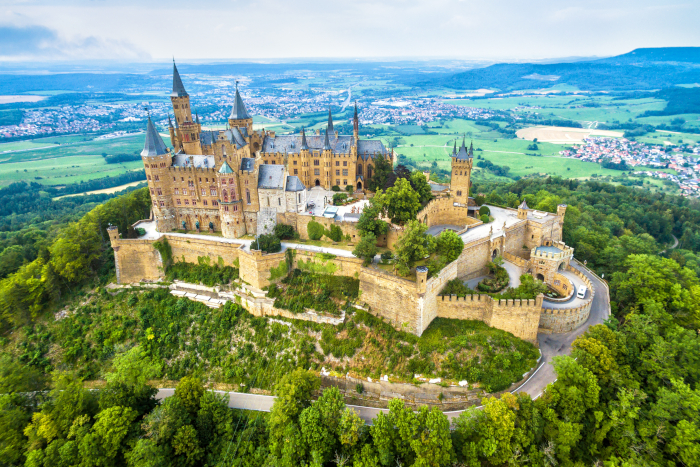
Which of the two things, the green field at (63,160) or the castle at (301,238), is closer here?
the castle at (301,238)

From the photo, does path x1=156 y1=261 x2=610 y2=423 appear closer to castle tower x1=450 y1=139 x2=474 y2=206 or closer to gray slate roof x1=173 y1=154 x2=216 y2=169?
castle tower x1=450 y1=139 x2=474 y2=206

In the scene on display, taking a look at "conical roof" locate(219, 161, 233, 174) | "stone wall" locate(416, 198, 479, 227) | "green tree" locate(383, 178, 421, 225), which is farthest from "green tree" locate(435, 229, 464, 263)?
"conical roof" locate(219, 161, 233, 174)

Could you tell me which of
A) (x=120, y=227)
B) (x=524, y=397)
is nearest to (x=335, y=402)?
(x=524, y=397)

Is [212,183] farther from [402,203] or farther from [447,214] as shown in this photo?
[447,214]

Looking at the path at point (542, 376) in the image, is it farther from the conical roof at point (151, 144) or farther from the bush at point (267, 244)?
the conical roof at point (151, 144)

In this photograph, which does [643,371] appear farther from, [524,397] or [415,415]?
[415,415]

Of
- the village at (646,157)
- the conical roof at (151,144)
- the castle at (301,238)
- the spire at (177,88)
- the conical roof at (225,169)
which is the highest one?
the spire at (177,88)

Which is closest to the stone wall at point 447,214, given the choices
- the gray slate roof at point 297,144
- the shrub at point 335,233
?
the shrub at point 335,233

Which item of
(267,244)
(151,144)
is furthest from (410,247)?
(151,144)
